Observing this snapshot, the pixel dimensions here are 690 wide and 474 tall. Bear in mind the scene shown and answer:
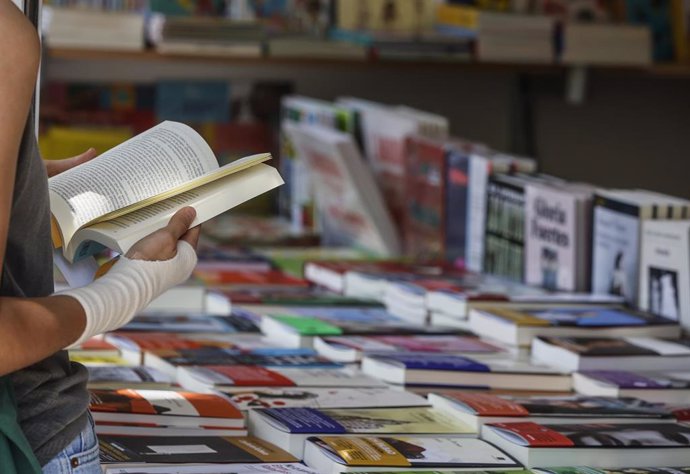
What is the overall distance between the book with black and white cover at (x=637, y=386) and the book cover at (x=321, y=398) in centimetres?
30

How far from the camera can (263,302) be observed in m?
2.86

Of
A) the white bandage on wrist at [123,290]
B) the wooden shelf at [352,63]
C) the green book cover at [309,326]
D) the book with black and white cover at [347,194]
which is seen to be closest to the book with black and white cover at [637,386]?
the green book cover at [309,326]

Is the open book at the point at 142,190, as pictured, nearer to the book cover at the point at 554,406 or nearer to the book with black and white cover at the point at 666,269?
the book cover at the point at 554,406

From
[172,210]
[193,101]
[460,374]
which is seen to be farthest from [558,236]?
[193,101]

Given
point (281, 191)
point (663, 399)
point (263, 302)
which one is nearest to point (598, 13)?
point (281, 191)

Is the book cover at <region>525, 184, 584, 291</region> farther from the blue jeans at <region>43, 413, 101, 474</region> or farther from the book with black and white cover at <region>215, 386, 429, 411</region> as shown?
the blue jeans at <region>43, 413, 101, 474</region>

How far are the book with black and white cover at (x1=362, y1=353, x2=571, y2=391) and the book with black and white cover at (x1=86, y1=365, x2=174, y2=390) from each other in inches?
13.9

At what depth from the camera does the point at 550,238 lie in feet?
9.36

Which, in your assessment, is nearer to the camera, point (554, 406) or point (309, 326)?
point (554, 406)

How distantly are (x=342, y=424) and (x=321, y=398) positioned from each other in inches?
7.6

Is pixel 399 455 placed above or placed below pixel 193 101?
below

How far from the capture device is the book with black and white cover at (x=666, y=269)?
2.45 meters

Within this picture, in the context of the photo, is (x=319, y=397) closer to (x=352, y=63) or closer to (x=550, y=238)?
(x=550, y=238)

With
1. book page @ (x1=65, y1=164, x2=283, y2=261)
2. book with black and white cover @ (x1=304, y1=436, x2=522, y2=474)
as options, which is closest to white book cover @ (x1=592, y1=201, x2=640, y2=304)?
book with black and white cover @ (x1=304, y1=436, x2=522, y2=474)
